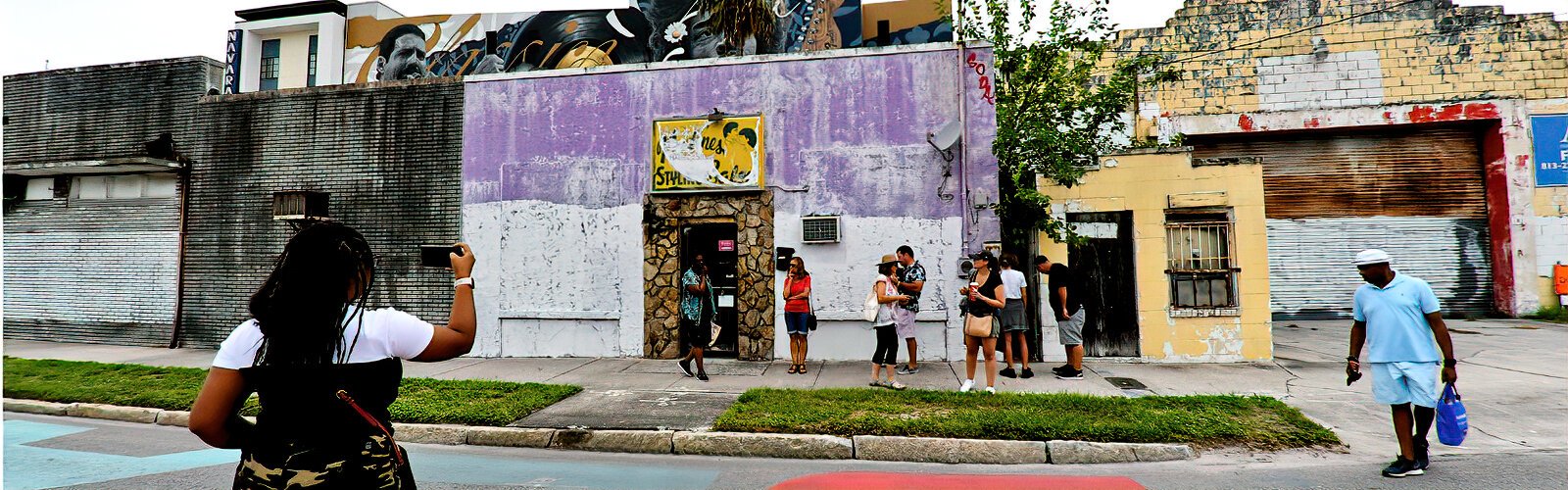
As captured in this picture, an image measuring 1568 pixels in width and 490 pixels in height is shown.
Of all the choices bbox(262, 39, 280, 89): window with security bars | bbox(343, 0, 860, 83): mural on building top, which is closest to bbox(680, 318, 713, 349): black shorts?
bbox(343, 0, 860, 83): mural on building top

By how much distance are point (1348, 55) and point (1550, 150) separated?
13.6 feet

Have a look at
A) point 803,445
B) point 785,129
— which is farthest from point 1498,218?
point 803,445

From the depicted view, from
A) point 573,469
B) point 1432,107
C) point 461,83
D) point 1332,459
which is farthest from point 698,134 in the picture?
point 1432,107

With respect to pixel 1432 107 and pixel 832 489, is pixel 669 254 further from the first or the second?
pixel 1432 107

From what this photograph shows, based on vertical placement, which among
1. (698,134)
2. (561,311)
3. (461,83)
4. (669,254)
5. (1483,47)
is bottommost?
(561,311)

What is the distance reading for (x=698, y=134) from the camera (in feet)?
36.6

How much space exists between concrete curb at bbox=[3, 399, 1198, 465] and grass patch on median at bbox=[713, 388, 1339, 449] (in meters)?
0.13

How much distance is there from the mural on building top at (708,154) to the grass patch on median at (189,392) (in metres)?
4.02

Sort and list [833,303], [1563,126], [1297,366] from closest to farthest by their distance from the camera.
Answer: [1297,366] → [833,303] → [1563,126]

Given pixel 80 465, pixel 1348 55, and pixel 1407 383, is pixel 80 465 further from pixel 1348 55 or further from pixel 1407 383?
pixel 1348 55

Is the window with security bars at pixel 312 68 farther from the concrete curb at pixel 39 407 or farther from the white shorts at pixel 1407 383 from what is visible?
the white shorts at pixel 1407 383

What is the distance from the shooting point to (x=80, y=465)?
563 centimetres

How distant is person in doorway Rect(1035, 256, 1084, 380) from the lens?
8.85 m

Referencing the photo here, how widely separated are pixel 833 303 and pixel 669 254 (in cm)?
265
